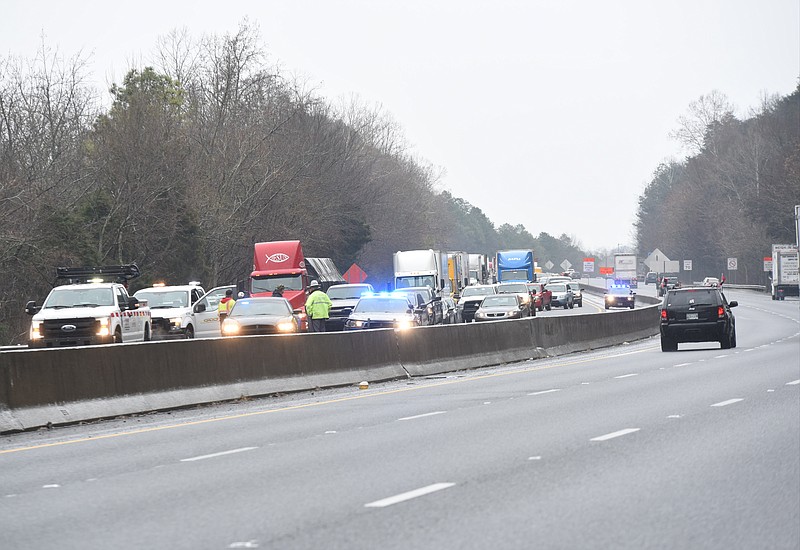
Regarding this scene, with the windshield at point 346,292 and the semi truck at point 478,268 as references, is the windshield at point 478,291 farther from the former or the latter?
the semi truck at point 478,268

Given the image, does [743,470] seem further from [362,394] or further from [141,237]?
[141,237]

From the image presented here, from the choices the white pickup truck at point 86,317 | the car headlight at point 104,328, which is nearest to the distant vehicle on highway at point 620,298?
the white pickup truck at point 86,317

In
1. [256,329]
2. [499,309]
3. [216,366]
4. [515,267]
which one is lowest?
[499,309]

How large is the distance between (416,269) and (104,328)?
28.2 metres

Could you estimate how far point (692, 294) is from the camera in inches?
1366

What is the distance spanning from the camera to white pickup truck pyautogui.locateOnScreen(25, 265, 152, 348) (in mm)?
32125

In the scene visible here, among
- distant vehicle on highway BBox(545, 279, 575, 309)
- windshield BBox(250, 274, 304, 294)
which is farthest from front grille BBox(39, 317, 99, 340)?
distant vehicle on highway BBox(545, 279, 575, 309)

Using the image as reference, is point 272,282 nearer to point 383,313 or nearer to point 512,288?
point 383,313

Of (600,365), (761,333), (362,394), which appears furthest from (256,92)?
(362,394)

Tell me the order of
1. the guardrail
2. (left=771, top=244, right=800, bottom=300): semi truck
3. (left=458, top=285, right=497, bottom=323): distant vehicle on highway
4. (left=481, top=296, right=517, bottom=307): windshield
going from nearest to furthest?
the guardrail, (left=481, top=296, right=517, bottom=307): windshield, (left=458, top=285, right=497, bottom=323): distant vehicle on highway, (left=771, top=244, right=800, bottom=300): semi truck

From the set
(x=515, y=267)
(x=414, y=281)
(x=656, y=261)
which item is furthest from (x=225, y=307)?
(x=656, y=261)

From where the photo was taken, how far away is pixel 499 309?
4884cm

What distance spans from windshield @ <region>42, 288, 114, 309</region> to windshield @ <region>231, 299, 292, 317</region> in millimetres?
3121

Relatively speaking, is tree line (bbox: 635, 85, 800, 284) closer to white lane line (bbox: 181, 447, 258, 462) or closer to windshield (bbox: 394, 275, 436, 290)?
windshield (bbox: 394, 275, 436, 290)
